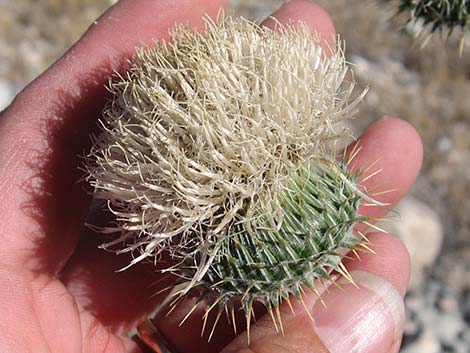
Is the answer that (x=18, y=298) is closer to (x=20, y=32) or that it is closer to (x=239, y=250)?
(x=239, y=250)

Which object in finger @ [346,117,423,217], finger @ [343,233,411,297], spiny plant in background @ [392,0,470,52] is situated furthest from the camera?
finger @ [346,117,423,217]

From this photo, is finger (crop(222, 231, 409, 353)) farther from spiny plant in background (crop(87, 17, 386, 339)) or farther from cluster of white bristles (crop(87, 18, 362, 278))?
cluster of white bristles (crop(87, 18, 362, 278))

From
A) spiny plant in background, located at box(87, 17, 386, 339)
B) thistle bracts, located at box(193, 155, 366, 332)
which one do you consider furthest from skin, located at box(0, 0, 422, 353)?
spiny plant in background, located at box(87, 17, 386, 339)

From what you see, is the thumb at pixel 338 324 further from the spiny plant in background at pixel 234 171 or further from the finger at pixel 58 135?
the finger at pixel 58 135

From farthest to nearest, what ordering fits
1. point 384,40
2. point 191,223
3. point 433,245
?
point 384,40, point 433,245, point 191,223

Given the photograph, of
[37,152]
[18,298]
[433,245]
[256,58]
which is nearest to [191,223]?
[256,58]

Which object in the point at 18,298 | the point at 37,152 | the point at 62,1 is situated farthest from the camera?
the point at 62,1

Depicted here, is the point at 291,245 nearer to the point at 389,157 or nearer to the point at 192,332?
the point at 192,332
